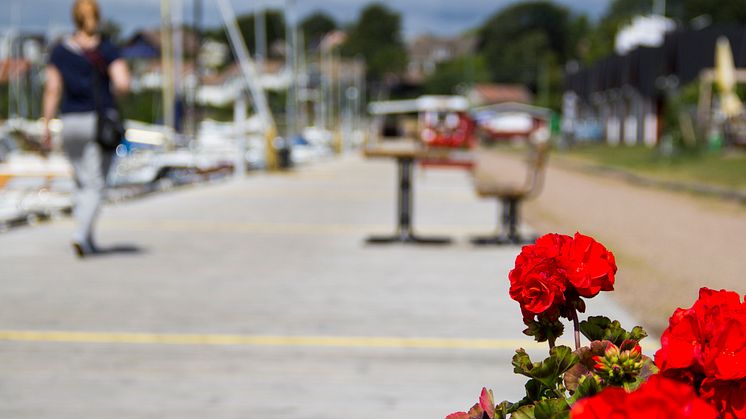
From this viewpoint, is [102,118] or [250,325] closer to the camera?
[250,325]

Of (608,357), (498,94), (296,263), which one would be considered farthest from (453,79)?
(608,357)

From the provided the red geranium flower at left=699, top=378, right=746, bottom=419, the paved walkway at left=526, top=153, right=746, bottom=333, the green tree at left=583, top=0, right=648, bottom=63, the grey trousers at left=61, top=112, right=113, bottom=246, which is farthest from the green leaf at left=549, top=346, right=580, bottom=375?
the green tree at left=583, top=0, right=648, bottom=63

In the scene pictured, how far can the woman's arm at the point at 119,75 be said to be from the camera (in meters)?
8.72

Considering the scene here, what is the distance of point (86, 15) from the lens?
28.4 feet

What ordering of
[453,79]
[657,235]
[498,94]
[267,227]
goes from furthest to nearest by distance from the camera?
[453,79] < [498,94] < [657,235] < [267,227]

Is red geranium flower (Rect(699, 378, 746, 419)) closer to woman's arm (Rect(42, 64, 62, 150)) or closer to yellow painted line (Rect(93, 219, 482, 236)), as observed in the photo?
woman's arm (Rect(42, 64, 62, 150))

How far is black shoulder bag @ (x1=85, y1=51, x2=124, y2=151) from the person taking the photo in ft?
28.3

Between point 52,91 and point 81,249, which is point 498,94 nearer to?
point 81,249

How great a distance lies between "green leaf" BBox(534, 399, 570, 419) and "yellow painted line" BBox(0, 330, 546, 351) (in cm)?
413

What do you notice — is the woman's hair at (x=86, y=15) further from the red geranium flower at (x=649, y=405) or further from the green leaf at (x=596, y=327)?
the red geranium flower at (x=649, y=405)

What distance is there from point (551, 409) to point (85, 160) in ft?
25.0

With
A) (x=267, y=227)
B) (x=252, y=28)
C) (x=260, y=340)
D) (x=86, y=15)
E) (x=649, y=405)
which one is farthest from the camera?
(x=252, y=28)

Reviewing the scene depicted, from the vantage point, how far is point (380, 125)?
11525cm

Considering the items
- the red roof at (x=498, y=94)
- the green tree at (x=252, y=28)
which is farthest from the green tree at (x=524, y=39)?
the green tree at (x=252, y=28)
